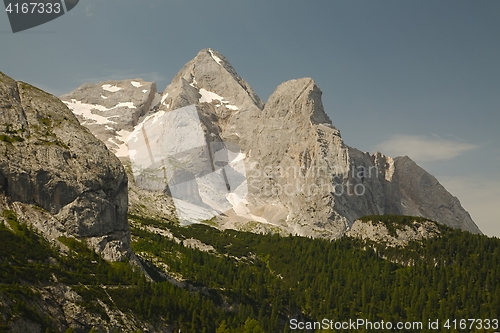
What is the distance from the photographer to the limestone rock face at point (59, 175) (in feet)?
534

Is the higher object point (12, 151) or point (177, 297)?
point (12, 151)

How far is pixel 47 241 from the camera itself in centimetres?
15500

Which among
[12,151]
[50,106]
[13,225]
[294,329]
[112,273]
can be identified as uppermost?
[50,106]

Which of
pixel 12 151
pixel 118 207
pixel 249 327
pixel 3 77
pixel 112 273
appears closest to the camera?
pixel 249 327

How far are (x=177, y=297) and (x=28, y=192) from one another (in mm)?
45403

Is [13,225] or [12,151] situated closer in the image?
[13,225]

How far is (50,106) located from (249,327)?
9144 cm

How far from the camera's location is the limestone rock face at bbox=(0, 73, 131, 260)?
534 feet

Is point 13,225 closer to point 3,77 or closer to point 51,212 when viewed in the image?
point 51,212

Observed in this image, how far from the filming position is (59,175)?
168750mm

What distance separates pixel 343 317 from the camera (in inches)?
7776

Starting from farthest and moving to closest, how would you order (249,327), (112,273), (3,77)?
(3,77), (112,273), (249,327)

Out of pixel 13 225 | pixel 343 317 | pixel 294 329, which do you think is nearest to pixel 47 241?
pixel 13 225

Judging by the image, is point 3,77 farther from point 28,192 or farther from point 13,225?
point 13,225
